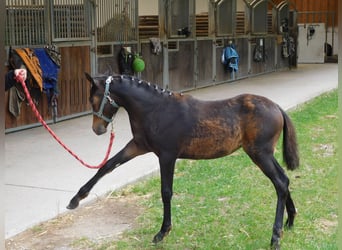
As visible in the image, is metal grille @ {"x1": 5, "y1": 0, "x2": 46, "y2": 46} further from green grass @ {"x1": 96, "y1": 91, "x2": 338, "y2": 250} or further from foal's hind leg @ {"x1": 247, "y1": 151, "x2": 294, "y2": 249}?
foal's hind leg @ {"x1": 247, "y1": 151, "x2": 294, "y2": 249}

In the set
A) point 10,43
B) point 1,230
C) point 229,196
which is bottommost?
point 229,196

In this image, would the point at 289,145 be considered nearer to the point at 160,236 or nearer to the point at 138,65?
the point at 160,236

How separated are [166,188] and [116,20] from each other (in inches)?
219

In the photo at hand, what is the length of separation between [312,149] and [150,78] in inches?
158

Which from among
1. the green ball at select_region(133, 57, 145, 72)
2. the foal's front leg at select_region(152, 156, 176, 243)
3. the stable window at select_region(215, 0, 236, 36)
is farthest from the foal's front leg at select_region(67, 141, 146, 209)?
the stable window at select_region(215, 0, 236, 36)

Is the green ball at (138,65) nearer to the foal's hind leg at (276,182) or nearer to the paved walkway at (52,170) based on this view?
the paved walkway at (52,170)

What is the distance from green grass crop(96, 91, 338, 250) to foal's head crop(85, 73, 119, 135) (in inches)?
29.3

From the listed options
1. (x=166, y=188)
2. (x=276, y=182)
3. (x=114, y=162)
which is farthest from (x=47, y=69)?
(x=276, y=182)

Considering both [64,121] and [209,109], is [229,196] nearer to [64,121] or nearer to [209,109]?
[209,109]

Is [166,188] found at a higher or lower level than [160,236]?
higher

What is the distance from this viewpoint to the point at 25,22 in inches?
264

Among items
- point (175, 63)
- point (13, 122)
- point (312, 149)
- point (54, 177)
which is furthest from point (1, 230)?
point (175, 63)

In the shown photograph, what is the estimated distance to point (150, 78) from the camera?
9.40 m

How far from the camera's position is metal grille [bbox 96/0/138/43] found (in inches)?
319
